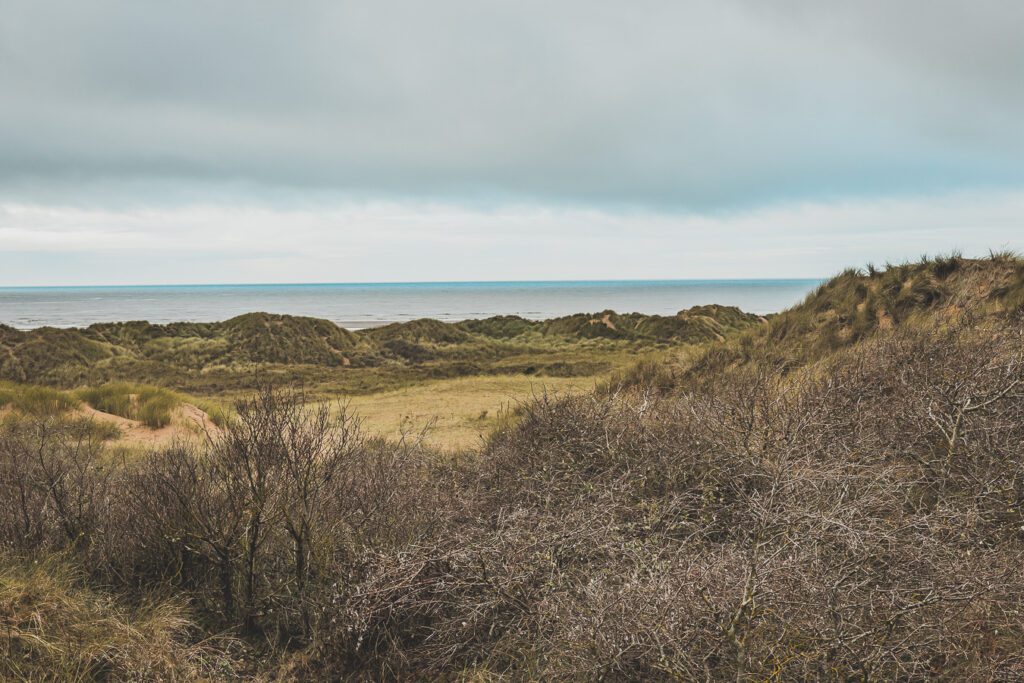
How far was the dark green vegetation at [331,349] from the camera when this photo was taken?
2548 centimetres

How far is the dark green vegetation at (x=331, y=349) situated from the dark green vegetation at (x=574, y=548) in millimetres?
14117

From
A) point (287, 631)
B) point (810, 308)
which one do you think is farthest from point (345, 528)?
point (810, 308)

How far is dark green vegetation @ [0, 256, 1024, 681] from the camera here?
11.2ft

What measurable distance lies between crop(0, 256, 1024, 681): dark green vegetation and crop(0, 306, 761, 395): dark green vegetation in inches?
556

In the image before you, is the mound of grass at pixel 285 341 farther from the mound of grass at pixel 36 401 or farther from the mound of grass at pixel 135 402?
the mound of grass at pixel 36 401

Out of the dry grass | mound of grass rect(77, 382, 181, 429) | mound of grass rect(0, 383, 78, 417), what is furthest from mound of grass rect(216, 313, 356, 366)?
mound of grass rect(0, 383, 78, 417)

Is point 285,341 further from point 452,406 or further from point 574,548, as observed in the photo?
point 574,548

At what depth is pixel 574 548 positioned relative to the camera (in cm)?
462

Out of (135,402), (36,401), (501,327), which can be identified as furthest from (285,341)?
(36,401)

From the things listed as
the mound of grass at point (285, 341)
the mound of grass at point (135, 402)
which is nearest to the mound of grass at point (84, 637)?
the mound of grass at point (135, 402)

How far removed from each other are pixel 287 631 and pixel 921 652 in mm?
4503

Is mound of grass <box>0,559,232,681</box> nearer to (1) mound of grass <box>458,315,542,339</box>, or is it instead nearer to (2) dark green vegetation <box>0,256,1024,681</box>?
(2) dark green vegetation <box>0,256,1024,681</box>

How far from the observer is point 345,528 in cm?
542

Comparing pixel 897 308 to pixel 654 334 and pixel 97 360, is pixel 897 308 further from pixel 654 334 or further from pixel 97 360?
pixel 97 360
